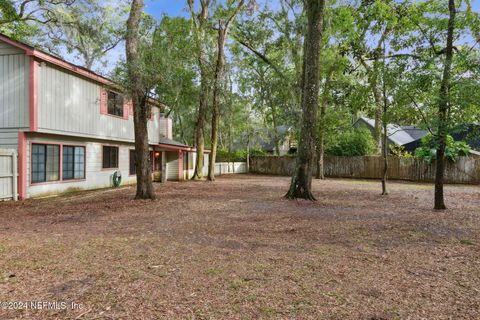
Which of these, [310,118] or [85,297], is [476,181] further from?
[85,297]

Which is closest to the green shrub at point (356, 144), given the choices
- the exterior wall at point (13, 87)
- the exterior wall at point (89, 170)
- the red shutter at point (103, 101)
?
the exterior wall at point (89, 170)

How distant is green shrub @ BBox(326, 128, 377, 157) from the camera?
2359 centimetres

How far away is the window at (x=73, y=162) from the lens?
12.0 m

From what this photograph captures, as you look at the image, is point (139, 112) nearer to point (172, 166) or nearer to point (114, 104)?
point (114, 104)

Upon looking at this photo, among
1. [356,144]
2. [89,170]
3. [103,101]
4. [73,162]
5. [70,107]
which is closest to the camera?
[70,107]

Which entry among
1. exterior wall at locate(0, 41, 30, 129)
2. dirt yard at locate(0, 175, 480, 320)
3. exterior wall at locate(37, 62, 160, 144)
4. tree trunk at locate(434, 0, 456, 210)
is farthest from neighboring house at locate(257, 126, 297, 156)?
dirt yard at locate(0, 175, 480, 320)

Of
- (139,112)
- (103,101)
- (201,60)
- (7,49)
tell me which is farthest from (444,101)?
(201,60)

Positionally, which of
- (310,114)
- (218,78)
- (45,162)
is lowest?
(45,162)

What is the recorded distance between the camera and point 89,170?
13250mm

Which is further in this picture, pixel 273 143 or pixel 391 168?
pixel 273 143

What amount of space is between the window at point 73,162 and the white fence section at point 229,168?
1448 centimetres

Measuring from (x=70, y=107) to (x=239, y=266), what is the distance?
10.5 meters

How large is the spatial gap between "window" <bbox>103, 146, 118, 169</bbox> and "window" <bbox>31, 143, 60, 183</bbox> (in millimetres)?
2848

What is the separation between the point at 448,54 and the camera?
800cm
